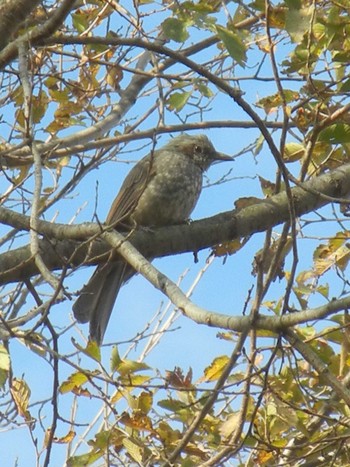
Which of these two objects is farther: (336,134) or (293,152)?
(293,152)

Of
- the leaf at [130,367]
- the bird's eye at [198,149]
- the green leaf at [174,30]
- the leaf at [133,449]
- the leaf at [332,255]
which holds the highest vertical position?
the bird's eye at [198,149]

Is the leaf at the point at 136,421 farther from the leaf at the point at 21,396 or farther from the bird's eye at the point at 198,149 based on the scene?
the bird's eye at the point at 198,149

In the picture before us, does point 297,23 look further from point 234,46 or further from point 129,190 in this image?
point 129,190

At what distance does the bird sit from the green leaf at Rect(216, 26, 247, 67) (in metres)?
1.50

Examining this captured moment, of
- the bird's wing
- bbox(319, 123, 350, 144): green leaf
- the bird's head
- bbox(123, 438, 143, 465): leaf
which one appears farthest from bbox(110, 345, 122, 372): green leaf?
the bird's head

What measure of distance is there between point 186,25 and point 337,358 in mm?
1467

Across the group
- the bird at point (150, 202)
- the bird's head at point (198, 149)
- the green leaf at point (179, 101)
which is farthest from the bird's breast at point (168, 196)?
the green leaf at point (179, 101)

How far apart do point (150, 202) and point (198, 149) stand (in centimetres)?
82

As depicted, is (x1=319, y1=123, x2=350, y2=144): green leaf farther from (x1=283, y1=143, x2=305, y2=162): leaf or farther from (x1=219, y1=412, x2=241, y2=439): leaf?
(x1=219, y1=412, x2=241, y2=439): leaf

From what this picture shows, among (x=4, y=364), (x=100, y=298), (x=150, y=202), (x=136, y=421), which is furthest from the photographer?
(x=150, y=202)

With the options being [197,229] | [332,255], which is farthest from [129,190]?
[332,255]

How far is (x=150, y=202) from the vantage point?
17.4 ft

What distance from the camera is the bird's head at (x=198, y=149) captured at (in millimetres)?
5922

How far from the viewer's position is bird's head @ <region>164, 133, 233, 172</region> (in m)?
5.92
